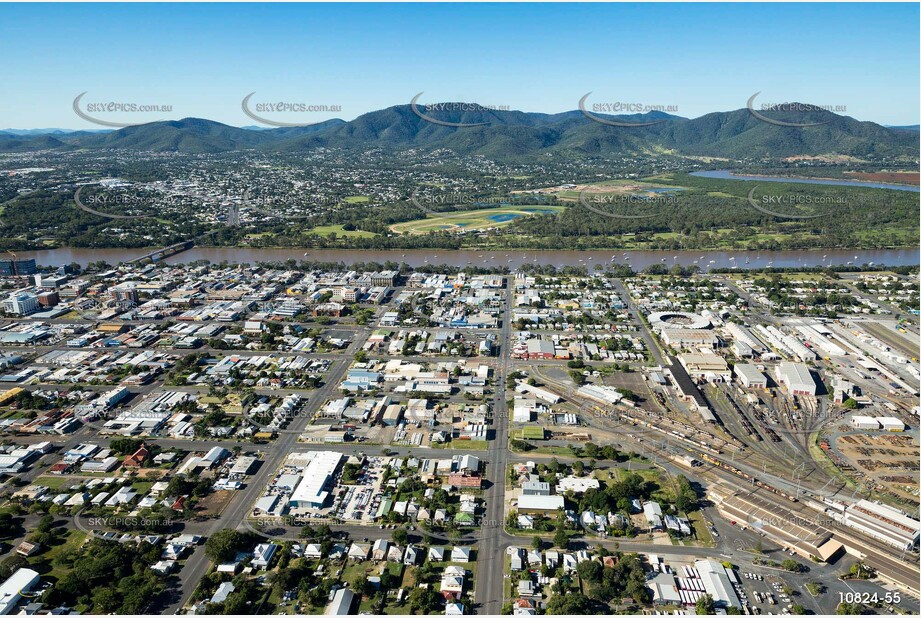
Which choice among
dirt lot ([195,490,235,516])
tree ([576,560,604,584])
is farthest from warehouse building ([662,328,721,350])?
dirt lot ([195,490,235,516])

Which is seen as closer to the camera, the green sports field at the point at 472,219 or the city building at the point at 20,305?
the city building at the point at 20,305

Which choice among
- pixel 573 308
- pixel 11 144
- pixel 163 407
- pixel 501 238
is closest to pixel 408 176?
pixel 501 238

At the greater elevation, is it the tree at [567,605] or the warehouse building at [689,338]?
the warehouse building at [689,338]

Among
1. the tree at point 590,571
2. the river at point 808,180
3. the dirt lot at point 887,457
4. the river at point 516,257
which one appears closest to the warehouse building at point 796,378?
the dirt lot at point 887,457

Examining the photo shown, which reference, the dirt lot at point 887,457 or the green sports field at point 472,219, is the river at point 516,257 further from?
the dirt lot at point 887,457

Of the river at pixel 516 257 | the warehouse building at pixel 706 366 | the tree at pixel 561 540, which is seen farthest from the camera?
the river at pixel 516 257

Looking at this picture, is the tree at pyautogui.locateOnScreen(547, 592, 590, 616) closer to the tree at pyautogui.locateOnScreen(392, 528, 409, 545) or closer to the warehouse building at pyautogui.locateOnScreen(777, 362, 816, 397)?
the tree at pyautogui.locateOnScreen(392, 528, 409, 545)
